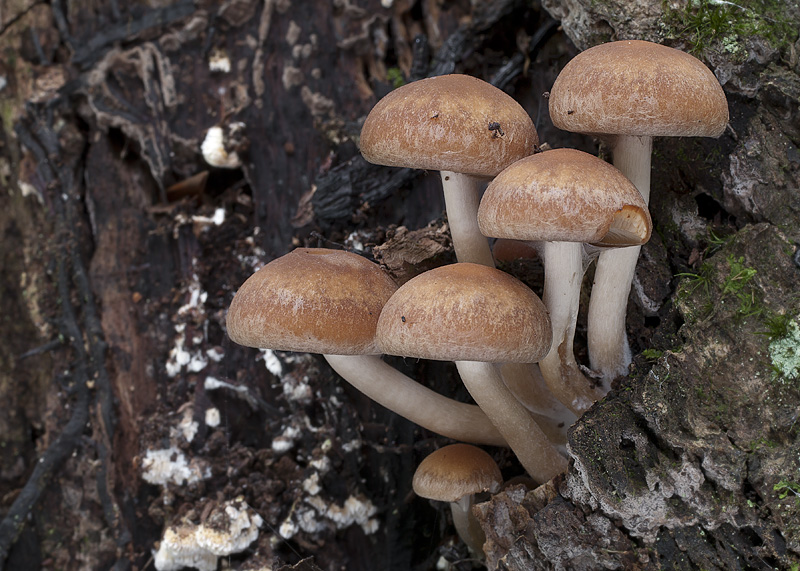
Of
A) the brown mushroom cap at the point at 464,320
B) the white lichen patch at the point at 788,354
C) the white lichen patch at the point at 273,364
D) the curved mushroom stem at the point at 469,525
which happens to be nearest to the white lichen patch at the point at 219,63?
the white lichen patch at the point at 273,364

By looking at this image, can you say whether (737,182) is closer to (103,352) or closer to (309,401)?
(309,401)

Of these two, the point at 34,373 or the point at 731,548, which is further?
the point at 34,373

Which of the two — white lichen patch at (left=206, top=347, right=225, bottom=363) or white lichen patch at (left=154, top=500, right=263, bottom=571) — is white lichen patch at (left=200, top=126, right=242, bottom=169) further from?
white lichen patch at (left=154, top=500, right=263, bottom=571)

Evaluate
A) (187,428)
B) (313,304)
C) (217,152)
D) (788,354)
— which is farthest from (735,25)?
(187,428)

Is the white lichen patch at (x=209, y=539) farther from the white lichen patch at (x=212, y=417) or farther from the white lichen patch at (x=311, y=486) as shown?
the white lichen patch at (x=212, y=417)

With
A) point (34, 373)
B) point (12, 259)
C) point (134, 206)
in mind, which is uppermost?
point (134, 206)

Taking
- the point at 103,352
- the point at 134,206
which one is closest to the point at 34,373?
the point at 103,352

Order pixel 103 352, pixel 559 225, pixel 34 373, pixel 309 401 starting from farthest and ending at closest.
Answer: pixel 34 373, pixel 103 352, pixel 309 401, pixel 559 225
